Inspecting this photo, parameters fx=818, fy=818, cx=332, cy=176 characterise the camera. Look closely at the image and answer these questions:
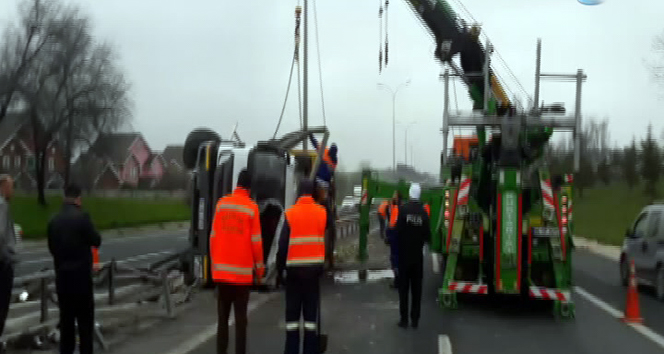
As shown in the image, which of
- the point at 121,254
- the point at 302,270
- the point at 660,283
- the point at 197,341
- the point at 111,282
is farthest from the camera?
the point at 121,254

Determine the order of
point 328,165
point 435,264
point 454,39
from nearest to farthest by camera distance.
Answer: point 328,165 < point 454,39 < point 435,264

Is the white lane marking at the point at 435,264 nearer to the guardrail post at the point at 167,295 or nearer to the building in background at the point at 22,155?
the guardrail post at the point at 167,295

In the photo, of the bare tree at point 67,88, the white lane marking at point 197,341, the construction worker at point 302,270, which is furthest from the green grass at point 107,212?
the construction worker at point 302,270

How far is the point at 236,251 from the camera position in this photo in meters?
8.19

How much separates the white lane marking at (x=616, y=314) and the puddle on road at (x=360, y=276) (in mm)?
4381

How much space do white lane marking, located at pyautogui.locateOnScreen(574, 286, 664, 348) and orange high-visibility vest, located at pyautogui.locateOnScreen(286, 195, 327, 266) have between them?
196 inches

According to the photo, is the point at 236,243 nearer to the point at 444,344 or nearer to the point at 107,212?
the point at 444,344

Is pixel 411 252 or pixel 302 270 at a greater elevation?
pixel 302 270

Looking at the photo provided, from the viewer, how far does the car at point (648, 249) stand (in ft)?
50.9

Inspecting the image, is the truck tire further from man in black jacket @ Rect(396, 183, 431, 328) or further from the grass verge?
the grass verge

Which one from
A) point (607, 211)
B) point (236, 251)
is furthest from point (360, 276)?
point (607, 211)

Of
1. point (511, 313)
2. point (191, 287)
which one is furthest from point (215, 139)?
point (511, 313)

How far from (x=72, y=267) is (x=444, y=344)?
185 inches

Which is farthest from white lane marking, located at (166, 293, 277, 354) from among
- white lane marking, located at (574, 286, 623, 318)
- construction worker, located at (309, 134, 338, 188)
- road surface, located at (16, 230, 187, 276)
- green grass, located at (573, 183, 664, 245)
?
green grass, located at (573, 183, 664, 245)
